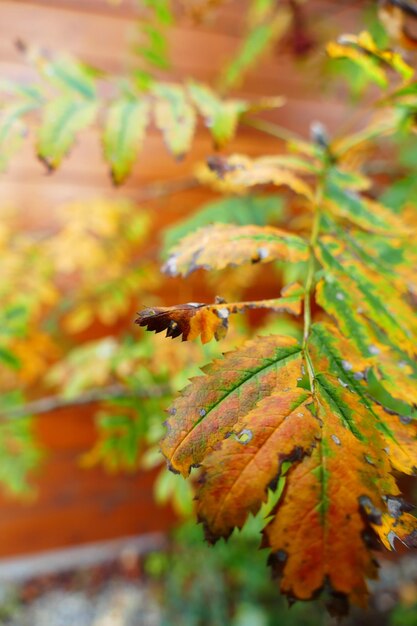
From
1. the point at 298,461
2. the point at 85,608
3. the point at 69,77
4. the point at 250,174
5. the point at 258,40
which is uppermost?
the point at 258,40

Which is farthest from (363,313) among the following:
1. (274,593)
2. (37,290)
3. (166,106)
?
(274,593)

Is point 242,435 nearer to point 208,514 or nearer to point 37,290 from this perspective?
point 208,514

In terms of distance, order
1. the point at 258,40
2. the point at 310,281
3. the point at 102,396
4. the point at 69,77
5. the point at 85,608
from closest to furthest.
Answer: the point at 310,281, the point at 69,77, the point at 102,396, the point at 258,40, the point at 85,608

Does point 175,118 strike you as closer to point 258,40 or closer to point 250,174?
point 250,174

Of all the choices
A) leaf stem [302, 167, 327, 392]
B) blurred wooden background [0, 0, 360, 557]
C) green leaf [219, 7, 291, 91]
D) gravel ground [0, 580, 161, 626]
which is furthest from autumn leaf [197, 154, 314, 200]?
gravel ground [0, 580, 161, 626]

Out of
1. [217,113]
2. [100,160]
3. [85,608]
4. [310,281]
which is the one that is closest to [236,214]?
[217,113]

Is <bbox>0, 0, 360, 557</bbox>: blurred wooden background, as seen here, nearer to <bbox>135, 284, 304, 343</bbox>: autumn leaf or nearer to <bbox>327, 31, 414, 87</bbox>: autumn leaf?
<bbox>327, 31, 414, 87</bbox>: autumn leaf

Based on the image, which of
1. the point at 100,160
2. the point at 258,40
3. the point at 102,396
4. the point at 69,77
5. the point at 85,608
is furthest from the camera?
the point at 85,608
